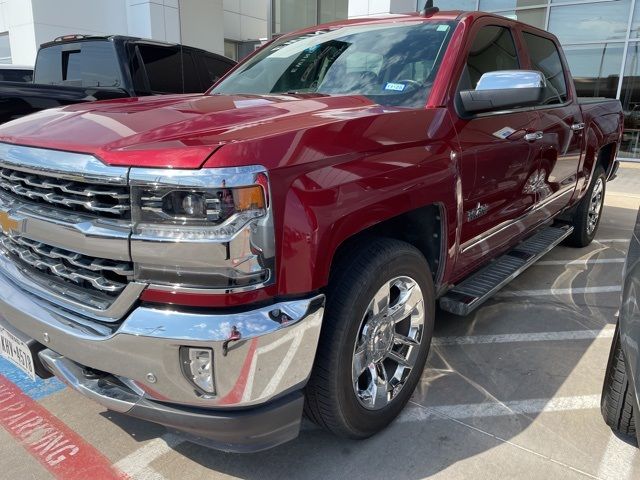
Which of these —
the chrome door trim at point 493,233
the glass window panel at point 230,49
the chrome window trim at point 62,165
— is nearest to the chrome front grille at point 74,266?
the chrome window trim at point 62,165

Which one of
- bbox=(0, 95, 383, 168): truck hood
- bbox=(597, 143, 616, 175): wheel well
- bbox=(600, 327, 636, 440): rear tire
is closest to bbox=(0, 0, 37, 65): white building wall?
bbox=(0, 95, 383, 168): truck hood

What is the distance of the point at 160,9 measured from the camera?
1425 cm

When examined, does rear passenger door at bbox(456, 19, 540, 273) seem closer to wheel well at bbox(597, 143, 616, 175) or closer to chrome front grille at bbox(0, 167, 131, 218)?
chrome front grille at bbox(0, 167, 131, 218)

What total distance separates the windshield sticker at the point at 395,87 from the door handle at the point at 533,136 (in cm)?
106

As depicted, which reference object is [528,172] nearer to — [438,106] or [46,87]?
[438,106]

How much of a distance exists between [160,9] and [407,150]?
14143mm

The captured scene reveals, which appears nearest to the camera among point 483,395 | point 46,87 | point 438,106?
point 438,106

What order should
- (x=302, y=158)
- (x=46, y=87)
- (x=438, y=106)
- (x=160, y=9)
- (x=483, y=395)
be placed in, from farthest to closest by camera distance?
1. (x=160, y=9)
2. (x=46, y=87)
3. (x=483, y=395)
4. (x=438, y=106)
5. (x=302, y=158)

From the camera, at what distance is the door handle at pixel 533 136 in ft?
11.0

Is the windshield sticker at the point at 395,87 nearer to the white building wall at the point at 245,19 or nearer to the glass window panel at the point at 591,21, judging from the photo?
the glass window panel at the point at 591,21

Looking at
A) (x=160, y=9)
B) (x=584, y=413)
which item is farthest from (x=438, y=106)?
(x=160, y=9)

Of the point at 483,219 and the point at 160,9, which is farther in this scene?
the point at 160,9

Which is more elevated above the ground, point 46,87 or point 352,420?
point 46,87

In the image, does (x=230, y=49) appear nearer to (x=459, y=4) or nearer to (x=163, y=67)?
(x=459, y=4)
